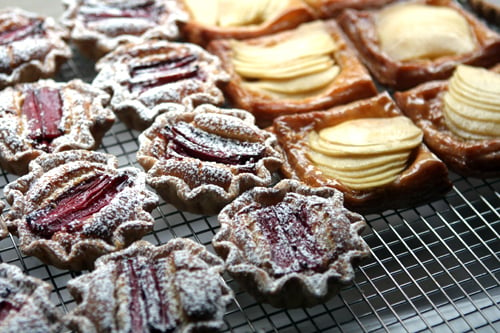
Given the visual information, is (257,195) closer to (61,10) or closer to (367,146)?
(367,146)

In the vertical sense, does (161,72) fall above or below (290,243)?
above

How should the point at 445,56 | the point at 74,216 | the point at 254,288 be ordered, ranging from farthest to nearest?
the point at 445,56 → the point at 74,216 → the point at 254,288

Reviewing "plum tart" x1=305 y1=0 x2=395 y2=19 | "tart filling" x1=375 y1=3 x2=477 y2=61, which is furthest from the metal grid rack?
"plum tart" x1=305 y1=0 x2=395 y2=19

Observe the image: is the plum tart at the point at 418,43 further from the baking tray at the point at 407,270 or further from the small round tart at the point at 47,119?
the small round tart at the point at 47,119

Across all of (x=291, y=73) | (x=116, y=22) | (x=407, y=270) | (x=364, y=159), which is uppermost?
(x=116, y=22)

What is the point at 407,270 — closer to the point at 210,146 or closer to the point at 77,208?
the point at 210,146

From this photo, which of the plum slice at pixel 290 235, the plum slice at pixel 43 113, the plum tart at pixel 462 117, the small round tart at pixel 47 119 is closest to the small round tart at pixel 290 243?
the plum slice at pixel 290 235

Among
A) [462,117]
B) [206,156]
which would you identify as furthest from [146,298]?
[462,117]

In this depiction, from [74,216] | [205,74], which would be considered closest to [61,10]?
[205,74]
